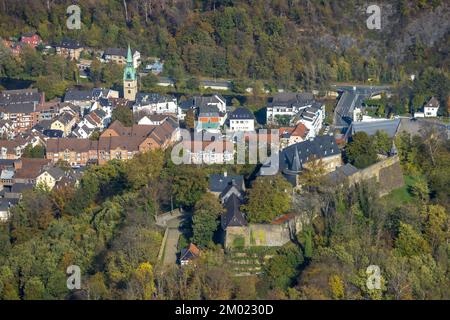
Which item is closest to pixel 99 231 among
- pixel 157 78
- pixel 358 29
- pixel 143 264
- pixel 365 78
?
pixel 143 264

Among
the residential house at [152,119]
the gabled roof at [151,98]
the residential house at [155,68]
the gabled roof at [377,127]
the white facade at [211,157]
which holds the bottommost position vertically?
the white facade at [211,157]

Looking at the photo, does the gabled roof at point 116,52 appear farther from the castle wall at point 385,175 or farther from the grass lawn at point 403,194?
the grass lawn at point 403,194

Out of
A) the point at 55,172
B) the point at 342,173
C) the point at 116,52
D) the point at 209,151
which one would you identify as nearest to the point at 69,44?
the point at 116,52

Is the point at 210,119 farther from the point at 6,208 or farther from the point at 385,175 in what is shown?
the point at 385,175

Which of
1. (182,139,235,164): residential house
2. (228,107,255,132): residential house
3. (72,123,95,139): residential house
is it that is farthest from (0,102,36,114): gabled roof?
(182,139,235,164): residential house

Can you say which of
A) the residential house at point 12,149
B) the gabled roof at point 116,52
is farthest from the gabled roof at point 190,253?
the gabled roof at point 116,52
